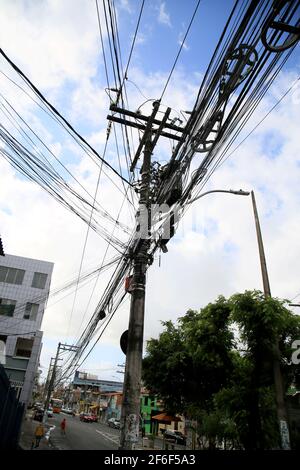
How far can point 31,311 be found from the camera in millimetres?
29188

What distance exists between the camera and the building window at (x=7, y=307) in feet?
91.8

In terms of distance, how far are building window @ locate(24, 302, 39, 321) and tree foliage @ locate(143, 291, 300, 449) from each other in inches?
706

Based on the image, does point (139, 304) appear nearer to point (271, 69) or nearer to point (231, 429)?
point (271, 69)

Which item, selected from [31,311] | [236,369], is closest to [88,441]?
[31,311]

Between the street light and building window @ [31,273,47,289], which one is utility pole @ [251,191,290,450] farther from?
building window @ [31,273,47,289]

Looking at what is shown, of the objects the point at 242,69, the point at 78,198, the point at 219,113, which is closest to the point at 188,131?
the point at 219,113

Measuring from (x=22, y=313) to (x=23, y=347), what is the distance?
10.5ft

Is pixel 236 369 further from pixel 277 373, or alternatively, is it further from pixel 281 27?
pixel 281 27

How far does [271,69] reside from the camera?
431 centimetres

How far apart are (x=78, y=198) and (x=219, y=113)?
3.92m

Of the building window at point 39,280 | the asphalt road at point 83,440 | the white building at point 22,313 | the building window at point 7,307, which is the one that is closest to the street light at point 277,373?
the asphalt road at point 83,440

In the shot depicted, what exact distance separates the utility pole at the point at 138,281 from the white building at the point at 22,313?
74.2 ft
